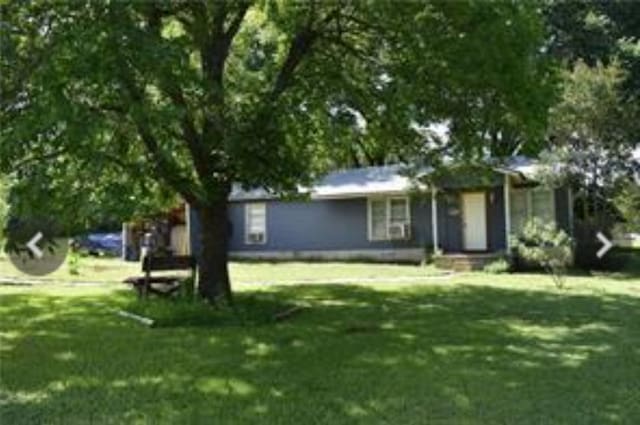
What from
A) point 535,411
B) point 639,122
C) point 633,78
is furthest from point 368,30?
point 633,78

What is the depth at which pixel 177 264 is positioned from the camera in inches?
685

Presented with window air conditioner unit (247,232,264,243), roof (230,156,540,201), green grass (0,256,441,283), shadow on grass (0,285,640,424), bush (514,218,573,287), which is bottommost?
shadow on grass (0,285,640,424)

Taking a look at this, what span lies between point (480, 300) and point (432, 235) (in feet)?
43.4

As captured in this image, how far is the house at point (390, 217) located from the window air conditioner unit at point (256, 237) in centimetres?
4

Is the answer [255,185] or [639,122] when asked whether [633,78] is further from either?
[255,185]

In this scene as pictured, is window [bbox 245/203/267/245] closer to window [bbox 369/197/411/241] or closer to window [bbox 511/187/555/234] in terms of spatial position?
window [bbox 369/197/411/241]

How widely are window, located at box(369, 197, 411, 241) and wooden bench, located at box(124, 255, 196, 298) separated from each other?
1489 cm

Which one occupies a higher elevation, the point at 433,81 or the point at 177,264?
the point at 433,81

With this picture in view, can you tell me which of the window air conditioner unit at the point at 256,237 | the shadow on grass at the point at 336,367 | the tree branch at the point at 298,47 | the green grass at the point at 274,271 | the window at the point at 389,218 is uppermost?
the tree branch at the point at 298,47

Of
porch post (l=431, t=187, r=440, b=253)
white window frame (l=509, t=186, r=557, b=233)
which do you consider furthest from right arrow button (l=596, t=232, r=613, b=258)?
porch post (l=431, t=187, r=440, b=253)

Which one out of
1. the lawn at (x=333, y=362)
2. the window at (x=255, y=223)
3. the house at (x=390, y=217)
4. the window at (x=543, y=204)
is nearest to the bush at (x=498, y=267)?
the house at (x=390, y=217)

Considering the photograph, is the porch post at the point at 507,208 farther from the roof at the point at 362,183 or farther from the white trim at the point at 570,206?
the white trim at the point at 570,206

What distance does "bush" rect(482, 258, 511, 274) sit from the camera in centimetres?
2595

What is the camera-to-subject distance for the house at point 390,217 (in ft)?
93.0
